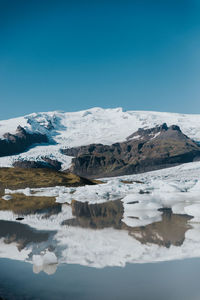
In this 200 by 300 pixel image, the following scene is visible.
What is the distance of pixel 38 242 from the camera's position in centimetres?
1947

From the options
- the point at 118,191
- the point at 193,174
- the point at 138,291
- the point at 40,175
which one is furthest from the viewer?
the point at 193,174

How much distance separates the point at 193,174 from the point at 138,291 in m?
134

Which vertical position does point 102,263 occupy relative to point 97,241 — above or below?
above

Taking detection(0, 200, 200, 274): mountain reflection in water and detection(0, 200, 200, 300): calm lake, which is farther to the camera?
detection(0, 200, 200, 274): mountain reflection in water

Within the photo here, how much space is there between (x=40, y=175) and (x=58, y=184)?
667 inches

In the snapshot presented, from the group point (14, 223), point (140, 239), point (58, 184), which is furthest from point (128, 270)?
point (58, 184)

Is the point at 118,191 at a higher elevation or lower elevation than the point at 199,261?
lower

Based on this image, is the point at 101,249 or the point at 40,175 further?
the point at 40,175

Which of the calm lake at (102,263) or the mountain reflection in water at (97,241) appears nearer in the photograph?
the calm lake at (102,263)

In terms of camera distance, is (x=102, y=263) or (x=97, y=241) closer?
(x=102, y=263)

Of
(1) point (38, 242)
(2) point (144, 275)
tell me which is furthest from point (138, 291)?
(1) point (38, 242)

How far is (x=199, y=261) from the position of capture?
1482cm

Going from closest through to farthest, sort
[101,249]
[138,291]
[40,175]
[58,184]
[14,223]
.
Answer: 1. [138,291]
2. [101,249]
3. [14,223]
4. [58,184]
5. [40,175]

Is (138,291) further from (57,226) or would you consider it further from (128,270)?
(57,226)
